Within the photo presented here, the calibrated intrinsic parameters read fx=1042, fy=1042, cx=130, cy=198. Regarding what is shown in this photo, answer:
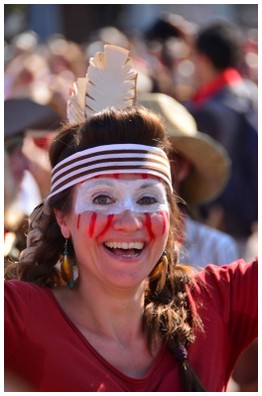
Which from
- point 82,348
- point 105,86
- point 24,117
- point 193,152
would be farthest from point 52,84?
point 82,348

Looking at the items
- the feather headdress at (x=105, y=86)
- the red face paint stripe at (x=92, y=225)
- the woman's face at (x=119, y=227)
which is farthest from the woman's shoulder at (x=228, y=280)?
the feather headdress at (x=105, y=86)

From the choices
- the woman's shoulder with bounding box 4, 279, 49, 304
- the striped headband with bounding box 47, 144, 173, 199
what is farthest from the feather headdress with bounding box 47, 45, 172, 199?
the woman's shoulder with bounding box 4, 279, 49, 304

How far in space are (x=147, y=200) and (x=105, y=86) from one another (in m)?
0.46

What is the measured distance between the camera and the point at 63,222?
3.35 meters

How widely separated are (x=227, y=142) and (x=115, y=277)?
3.98 metres

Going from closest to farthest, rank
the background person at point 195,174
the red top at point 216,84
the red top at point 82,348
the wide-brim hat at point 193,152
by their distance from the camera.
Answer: the red top at point 82,348
the background person at point 195,174
the wide-brim hat at point 193,152
the red top at point 216,84

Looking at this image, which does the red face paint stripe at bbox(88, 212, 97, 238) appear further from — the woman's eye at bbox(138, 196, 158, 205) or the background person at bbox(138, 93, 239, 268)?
the background person at bbox(138, 93, 239, 268)

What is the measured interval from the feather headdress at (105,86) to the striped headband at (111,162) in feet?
0.79

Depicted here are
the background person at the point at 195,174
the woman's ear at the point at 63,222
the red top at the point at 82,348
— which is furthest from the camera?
the background person at the point at 195,174

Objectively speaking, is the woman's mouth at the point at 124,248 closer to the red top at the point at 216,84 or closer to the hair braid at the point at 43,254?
the hair braid at the point at 43,254

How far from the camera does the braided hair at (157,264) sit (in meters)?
3.23

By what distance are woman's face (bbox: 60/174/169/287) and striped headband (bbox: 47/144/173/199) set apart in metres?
0.02

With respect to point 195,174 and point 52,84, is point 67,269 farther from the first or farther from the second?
point 52,84

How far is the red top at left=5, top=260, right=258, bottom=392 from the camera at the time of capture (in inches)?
119
